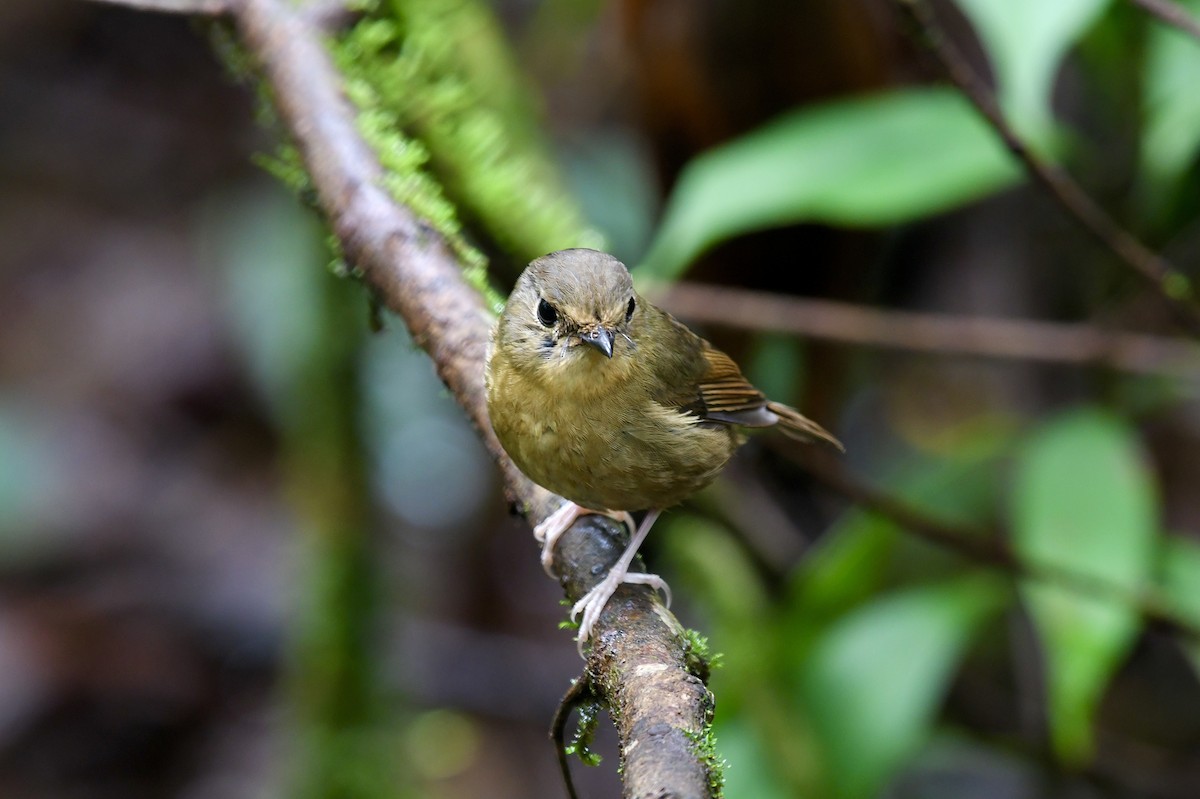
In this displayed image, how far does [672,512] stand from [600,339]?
1.29 meters

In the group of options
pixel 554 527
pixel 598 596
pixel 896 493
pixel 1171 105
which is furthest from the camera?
pixel 896 493

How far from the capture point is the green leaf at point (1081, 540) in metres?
2.91

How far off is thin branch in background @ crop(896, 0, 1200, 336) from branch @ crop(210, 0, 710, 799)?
1046 millimetres

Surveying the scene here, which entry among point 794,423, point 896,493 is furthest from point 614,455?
point 896,493

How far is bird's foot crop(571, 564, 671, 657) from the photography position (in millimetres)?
1734

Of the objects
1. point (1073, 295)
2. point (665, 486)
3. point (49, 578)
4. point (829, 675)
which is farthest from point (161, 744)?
point (1073, 295)

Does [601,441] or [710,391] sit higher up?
[710,391]

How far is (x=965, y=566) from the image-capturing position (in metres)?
4.07

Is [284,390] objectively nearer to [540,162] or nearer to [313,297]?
[313,297]

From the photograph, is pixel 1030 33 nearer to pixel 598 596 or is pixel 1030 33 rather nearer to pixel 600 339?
pixel 600 339

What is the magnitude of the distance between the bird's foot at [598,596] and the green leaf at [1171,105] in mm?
2221

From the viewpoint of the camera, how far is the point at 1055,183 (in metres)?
2.58

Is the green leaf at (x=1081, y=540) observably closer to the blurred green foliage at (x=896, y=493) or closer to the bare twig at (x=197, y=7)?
the blurred green foliage at (x=896, y=493)

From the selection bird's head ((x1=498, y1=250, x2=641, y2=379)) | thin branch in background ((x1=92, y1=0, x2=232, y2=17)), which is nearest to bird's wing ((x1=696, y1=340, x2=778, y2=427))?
bird's head ((x1=498, y1=250, x2=641, y2=379))
